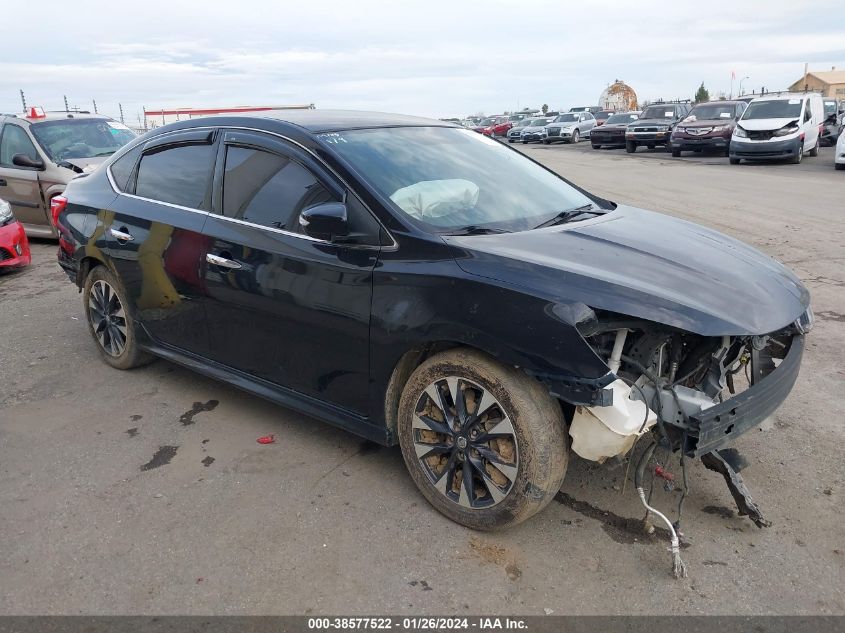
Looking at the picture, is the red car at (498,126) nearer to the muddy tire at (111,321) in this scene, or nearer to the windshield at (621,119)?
the windshield at (621,119)

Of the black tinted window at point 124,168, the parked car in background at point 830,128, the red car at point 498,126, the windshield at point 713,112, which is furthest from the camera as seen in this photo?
the red car at point 498,126

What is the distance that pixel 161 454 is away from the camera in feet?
12.1

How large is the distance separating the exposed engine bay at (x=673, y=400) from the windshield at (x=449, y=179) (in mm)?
866

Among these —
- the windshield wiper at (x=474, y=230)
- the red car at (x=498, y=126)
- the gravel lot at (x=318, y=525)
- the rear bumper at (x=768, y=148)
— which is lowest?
the red car at (x=498, y=126)

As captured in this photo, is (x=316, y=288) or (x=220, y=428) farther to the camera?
(x=220, y=428)

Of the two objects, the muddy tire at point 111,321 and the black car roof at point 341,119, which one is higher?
the black car roof at point 341,119

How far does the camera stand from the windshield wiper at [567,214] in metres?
3.44

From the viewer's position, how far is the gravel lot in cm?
259

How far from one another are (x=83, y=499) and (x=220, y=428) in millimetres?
859

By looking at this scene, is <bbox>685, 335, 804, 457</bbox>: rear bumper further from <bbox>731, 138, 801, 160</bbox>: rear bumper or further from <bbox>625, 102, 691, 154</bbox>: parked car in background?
<bbox>625, 102, 691, 154</bbox>: parked car in background

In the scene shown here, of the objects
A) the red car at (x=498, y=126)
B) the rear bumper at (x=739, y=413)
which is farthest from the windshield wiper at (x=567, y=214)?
the red car at (x=498, y=126)

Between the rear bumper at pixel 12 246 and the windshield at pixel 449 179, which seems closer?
the windshield at pixel 449 179

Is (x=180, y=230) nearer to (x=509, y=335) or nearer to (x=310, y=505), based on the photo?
(x=310, y=505)

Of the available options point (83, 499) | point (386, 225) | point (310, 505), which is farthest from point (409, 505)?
point (83, 499)
